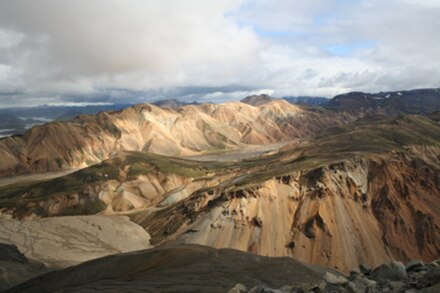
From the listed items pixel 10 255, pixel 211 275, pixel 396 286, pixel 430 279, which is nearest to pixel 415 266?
A: pixel 430 279

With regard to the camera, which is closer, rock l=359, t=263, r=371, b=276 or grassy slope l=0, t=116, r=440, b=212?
rock l=359, t=263, r=371, b=276

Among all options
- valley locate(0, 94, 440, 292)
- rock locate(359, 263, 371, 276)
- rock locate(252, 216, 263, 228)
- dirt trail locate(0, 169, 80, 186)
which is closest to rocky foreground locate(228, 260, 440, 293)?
rock locate(359, 263, 371, 276)

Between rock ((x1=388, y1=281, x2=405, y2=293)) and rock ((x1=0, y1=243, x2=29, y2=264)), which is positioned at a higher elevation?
rock ((x1=388, y1=281, x2=405, y2=293))

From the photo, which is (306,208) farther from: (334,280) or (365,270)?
(334,280)

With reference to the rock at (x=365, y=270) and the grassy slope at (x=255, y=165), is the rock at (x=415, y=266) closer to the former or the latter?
the rock at (x=365, y=270)

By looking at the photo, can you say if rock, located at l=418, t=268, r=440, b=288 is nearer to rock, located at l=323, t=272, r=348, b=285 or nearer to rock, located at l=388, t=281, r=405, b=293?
rock, located at l=388, t=281, r=405, b=293

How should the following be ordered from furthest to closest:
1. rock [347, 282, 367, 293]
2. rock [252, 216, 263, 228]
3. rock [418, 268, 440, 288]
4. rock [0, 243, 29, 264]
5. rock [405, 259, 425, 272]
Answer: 1. rock [252, 216, 263, 228]
2. rock [0, 243, 29, 264]
3. rock [405, 259, 425, 272]
4. rock [347, 282, 367, 293]
5. rock [418, 268, 440, 288]

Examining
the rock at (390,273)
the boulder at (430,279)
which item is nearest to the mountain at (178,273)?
the rock at (390,273)

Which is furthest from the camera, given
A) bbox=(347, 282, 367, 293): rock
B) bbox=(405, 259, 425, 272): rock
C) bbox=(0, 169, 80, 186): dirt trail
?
bbox=(0, 169, 80, 186): dirt trail
